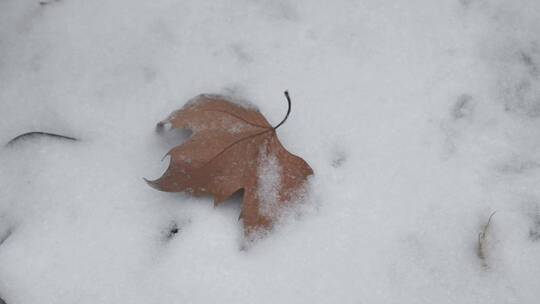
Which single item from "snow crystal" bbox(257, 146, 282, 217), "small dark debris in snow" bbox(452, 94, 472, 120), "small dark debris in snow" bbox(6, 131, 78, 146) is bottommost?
"small dark debris in snow" bbox(6, 131, 78, 146)

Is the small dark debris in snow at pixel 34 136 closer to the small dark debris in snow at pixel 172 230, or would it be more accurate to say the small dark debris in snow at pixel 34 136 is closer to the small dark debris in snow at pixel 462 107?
the small dark debris in snow at pixel 172 230

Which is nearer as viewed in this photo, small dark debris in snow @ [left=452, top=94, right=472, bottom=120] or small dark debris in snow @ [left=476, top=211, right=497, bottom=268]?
small dark debris in snow @ [left=476, top=211, right=497, bottom=268]

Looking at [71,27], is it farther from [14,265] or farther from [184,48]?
[14,265]

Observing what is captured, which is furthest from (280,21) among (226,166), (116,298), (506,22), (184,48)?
(116,298)

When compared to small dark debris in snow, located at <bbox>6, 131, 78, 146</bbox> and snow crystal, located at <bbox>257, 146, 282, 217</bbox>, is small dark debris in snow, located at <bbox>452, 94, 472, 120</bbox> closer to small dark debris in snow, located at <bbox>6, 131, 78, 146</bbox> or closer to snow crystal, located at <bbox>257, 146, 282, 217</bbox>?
snow crystal, located at <bbox>257, 146, 282, 217</bbox>

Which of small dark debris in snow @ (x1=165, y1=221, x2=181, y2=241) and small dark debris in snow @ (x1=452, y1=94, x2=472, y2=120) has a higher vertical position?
small dark debris in snow @ (x1=452, y1=94, x2=472, y2=120)

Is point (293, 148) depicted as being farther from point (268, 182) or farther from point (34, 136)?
point (34, 136)

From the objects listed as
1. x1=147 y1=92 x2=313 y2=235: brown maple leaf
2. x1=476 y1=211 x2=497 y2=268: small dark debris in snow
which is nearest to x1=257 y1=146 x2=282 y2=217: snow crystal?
x1=147 y1=92 x2=313 y2=235: brown maple leaf
